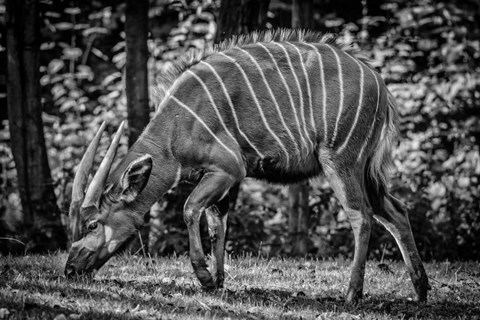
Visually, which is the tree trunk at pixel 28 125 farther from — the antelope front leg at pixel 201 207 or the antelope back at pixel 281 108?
the antelope front leg at pixel 201 207

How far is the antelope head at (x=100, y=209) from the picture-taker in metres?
5.67

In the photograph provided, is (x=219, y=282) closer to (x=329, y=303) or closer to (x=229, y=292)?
(x=229, y=292)

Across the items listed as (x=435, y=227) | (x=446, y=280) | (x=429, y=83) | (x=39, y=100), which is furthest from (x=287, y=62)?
(x=429, y=83)

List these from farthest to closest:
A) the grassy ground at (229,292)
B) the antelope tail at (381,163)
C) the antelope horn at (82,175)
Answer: the antelope tail at (381,163)
the antelope horn at (82,175)
the grassy ground at (229,292)

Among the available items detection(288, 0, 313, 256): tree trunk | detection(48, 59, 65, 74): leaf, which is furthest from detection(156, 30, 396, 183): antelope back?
detection(48, 59, 65, 74): leaf

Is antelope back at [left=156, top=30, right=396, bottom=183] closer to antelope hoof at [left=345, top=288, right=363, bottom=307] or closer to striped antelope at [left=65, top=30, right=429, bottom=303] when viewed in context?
striped antelope at [left=65, top=30, right=429, bottom=303]

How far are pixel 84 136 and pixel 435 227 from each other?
4973 millimetres

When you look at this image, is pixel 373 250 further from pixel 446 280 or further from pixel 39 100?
pixel 39 100

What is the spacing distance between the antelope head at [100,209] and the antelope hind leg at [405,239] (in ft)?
6.68

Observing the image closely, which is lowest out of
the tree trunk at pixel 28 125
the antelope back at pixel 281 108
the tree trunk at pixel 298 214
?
the tree trunk at pixel 298 214

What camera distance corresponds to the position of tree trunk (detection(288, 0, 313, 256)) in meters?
9.48

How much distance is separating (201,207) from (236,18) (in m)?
3.21

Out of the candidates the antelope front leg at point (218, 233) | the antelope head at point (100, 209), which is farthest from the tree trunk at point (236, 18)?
the antelope head at point (100, 209)

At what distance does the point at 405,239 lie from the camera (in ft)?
19.9
